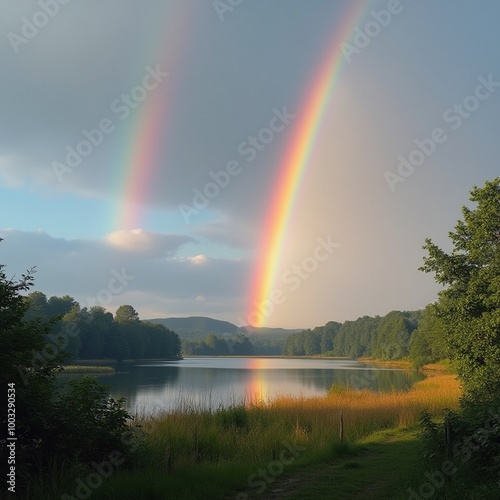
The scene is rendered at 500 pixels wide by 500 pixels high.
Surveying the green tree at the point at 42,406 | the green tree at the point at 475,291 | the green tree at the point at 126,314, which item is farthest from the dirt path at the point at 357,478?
the green tree at the point at 126,314

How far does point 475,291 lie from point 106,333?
99852mm

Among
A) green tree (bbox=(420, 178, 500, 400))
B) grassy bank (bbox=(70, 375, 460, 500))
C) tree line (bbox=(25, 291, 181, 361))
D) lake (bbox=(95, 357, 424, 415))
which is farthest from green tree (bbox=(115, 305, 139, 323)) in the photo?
green tree (bbox=(420, 178, 500, 400))

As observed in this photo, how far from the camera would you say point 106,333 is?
11112 centimetres

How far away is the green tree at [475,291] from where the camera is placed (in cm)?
2050

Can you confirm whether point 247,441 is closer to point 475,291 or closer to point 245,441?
point 245,441

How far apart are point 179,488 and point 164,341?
145974 mm

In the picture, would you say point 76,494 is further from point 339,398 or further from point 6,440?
point 339,398

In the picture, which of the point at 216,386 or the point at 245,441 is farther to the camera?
the point at 216,386

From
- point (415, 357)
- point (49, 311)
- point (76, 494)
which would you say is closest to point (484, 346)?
point (76, 494)

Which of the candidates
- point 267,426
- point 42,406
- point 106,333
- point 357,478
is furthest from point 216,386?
point 106,333

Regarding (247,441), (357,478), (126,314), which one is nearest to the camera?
(357,478)

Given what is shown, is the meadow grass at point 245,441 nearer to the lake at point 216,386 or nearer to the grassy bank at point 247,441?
the grassy bank at point 247,441

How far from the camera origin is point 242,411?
780 inches

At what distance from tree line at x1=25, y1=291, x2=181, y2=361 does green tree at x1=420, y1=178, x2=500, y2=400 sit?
221 ft
